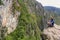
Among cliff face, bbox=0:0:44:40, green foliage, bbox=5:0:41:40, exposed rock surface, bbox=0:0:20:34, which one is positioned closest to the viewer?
exposed rock surface, bbox=0:0:20:34

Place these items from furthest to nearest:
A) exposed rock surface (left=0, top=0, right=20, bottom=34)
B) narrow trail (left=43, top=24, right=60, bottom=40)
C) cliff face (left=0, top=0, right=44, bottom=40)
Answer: narrow trail (left=43, top=24, right=60, bottom=40), cliff face (left=0, top=0, right=44, bottom=40), exposed rock surface (left=0, top=0, right=20, bottom=34)

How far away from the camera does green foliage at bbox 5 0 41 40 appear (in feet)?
66.9

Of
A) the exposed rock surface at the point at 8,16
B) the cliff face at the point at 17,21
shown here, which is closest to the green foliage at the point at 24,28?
the cliff face at the point at 17,21

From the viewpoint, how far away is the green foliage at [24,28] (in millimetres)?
20391

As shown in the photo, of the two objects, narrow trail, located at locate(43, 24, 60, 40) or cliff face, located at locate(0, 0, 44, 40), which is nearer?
cliff face, located at locate(0, 0, 44, 40)

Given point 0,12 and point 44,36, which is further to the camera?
point 44,36

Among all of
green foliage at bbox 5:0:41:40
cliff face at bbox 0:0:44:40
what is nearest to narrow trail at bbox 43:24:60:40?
green foliage at bbox 5:0:41:40

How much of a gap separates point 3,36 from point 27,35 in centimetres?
322

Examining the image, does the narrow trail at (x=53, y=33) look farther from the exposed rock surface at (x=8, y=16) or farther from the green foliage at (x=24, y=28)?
the exposed rock surface at (x=8, y=16)

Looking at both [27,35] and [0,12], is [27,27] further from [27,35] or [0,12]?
[0,12]

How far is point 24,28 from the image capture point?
21.7 metres

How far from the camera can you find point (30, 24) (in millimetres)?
23188

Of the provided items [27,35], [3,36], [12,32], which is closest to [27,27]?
[27,35]

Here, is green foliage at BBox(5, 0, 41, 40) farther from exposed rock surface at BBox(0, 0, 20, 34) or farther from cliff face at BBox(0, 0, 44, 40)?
exposed rock surface at BBox(0, 0, 20, 34)
